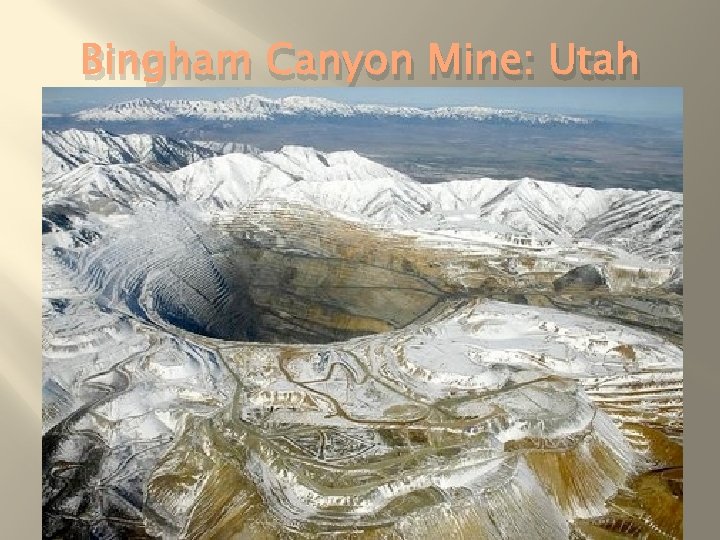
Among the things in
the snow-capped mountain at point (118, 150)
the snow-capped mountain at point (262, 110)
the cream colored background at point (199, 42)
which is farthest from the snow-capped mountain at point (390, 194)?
the cream colored background at point (199, 42)

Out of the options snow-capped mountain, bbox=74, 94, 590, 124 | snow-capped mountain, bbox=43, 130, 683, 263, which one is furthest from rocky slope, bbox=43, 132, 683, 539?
snow-capped mountain, bbox=74, 94, 590, 124

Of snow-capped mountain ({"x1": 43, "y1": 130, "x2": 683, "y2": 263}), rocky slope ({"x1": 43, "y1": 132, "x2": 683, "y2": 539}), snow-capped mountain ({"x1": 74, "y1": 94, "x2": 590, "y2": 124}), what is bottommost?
rocky slope ({"x1": 43, "y1": 132, "x2": 683, "y2": 539})

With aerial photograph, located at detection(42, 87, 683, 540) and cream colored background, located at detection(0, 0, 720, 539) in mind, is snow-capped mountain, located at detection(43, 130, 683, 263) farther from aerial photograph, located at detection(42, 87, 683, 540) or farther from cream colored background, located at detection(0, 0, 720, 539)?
cream colored background, located at detection(0, 0, 720, 539)

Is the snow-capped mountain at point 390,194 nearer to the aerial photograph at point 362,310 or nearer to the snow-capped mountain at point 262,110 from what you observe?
the aerial photograph at point 362,310

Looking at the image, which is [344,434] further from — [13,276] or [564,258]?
[13,276]

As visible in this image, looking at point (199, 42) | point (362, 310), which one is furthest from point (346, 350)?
point (199, 42)

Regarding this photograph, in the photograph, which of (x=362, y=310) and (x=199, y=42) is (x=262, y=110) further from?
(x=362, y=310)

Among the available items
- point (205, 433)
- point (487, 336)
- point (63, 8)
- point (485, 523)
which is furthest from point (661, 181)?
point (63, 8)

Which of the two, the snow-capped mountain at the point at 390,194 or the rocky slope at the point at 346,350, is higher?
the snow-capped mountain at the point at 390,194
